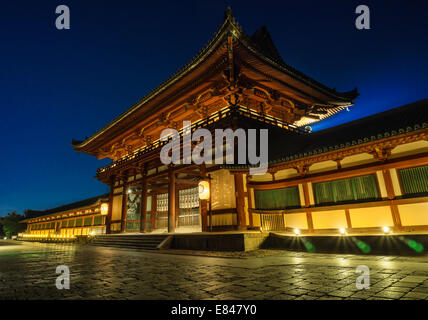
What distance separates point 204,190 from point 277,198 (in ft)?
10.9

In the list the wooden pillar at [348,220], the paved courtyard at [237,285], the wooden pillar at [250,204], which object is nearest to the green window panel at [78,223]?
the wooden pillar at [250,204]

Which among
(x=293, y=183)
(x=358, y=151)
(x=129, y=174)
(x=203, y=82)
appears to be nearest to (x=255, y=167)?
(x=293, y=183)

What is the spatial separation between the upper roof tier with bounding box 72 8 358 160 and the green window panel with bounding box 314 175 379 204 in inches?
229

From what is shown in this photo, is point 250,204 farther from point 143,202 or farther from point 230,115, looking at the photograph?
point 143,202

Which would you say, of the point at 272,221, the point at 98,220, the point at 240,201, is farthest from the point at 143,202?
the point at 98,220

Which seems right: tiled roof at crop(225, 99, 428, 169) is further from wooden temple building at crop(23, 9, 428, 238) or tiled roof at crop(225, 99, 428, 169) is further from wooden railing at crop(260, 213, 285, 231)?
wooden railing at crop(260, 213, 285, 231)

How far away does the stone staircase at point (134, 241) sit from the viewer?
34.8 feet

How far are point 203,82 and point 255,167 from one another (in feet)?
18.9

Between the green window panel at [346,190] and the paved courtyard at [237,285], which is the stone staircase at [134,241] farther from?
the green window panel at [346,190]

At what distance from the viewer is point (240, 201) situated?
1003cm

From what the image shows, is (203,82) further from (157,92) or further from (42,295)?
(42,295)

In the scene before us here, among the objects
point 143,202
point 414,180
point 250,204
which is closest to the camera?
point 414,180

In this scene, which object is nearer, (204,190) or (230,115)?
(204,190)

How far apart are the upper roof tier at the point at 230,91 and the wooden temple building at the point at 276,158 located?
0.06 meters
